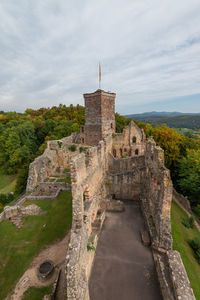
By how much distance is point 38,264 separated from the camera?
917 centimetres

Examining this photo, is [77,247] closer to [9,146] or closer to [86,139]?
[86,139]

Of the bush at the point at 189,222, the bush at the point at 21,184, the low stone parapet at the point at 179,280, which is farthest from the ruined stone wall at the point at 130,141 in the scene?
the bush at the point at 21,184

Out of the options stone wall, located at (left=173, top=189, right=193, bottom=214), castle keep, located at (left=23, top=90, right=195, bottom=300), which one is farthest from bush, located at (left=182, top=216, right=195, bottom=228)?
castle keep, located at (left=23, top=90, right=195, bottom=300)

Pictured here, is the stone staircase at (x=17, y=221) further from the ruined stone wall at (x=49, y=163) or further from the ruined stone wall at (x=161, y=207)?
the ruined stone wall at (x=161, y=207)

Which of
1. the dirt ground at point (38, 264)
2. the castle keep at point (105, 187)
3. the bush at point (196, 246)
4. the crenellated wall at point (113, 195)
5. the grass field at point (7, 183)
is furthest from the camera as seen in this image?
the grass field at point (7, 183)

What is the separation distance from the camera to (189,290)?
5.70 meters

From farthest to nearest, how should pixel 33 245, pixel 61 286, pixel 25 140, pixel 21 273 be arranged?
pixel 25 140 < pixel 33 245 < pixel 21 273 < pixel 61 286

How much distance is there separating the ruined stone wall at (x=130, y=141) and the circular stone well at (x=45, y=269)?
14.5m

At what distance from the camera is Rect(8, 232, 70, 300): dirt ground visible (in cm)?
793

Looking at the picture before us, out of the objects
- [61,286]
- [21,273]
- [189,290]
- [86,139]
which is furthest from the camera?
[86,139]

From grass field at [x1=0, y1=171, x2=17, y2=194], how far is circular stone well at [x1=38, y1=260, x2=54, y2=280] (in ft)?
63.5

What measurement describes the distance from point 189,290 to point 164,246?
93.2 inches

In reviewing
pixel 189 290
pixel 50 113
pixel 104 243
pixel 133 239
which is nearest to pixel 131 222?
pixel 133 239

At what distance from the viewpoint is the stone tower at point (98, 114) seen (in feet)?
64.4
